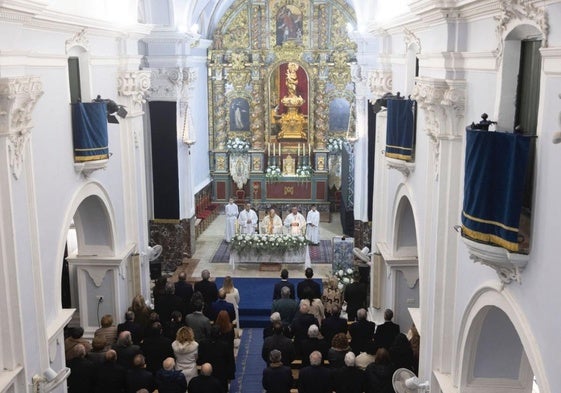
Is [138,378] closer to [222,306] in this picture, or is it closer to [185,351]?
[185,351]

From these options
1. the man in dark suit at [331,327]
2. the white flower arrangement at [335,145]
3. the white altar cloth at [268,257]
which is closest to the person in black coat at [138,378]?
the man in dark suit at [331,327]

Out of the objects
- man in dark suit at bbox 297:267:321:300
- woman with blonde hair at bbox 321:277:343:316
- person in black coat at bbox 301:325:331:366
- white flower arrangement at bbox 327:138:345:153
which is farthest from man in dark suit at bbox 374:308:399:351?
white flower arrangement at bbox 327:138:345:153

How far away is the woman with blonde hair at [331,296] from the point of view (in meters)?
14.5

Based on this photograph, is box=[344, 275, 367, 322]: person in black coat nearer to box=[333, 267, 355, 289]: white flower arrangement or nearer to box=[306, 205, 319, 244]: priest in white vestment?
box=[333, 267, 355, 289]: white flower arrangement

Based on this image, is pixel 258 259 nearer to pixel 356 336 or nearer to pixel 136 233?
pixel 136 233

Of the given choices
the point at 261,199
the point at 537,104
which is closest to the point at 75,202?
the point at 537,104

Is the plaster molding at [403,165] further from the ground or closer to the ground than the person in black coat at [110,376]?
further from the ground

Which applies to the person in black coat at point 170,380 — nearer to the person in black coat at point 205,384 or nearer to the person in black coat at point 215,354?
the person in black coat at point 205,384

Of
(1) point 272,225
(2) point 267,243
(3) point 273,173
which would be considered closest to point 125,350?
(2) point 267,243

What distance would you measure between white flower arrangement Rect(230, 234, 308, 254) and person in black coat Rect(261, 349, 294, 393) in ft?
28.0

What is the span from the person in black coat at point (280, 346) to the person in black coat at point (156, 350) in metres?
1.69

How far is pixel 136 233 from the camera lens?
14.7 metres

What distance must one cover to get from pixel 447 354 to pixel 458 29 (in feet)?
14.2

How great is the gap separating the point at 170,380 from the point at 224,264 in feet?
32.3
